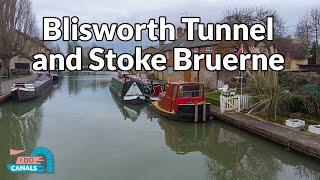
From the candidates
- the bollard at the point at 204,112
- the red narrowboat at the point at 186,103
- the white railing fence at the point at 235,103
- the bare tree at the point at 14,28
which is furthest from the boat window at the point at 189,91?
the bare tree at the point at 14,28

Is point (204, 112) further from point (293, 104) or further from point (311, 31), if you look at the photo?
point (311, 31)

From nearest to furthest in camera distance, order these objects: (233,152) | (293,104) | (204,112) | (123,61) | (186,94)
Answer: (233,152) < (293,104) < (123,61) < (204,112) < (186,94)

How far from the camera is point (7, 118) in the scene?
62.9 feet

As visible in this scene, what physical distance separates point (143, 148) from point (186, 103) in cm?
479

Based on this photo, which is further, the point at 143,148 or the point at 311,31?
the point at 311,31

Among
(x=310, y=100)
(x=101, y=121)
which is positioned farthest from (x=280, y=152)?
(x=101, y=121)

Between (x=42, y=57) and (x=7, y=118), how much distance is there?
487cm

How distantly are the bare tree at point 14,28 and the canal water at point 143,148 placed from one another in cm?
1686

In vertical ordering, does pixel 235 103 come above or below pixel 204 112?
above

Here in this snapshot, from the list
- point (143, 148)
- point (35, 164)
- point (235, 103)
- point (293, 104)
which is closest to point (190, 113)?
point (235, 103)

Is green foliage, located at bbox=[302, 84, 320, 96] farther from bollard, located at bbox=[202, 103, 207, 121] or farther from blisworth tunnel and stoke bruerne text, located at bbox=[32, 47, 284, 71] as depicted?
bollard, located at bbox=[202, 103, 207, 121]

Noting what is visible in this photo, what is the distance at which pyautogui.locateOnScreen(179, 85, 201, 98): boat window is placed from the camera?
17.2 meters

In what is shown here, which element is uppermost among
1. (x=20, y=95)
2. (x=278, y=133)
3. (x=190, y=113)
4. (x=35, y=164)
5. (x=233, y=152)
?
(x=20, y=95)

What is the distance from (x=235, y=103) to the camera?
17312 millimetres
